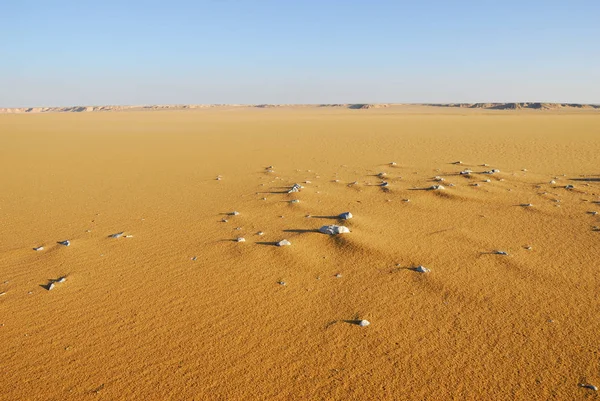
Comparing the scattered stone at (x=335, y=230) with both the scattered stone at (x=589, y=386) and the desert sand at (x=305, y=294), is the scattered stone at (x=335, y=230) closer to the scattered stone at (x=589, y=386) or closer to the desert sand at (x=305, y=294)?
the desert sand at (x=305, y=294)

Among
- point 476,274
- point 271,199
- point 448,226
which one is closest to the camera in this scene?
point 476,274

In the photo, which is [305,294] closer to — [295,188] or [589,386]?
[589,386]

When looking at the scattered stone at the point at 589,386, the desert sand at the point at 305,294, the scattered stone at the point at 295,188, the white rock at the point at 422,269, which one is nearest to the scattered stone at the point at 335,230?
the desert sand at the point at 305,294

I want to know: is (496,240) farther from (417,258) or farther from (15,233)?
(15,233)

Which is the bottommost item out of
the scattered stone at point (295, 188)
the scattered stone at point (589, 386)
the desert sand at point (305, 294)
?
the scattered stone at point (295, 188)

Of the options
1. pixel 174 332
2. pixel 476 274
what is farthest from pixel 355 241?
pixel 174 332

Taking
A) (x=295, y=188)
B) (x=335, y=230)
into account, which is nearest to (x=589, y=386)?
(x=335, y=230)

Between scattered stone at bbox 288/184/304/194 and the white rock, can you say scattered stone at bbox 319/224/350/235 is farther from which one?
scattered stone at bbox 288/184/304/194

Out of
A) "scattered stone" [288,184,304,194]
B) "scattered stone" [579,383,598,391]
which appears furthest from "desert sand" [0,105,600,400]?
"scattered stone" [288,184,304,194]
